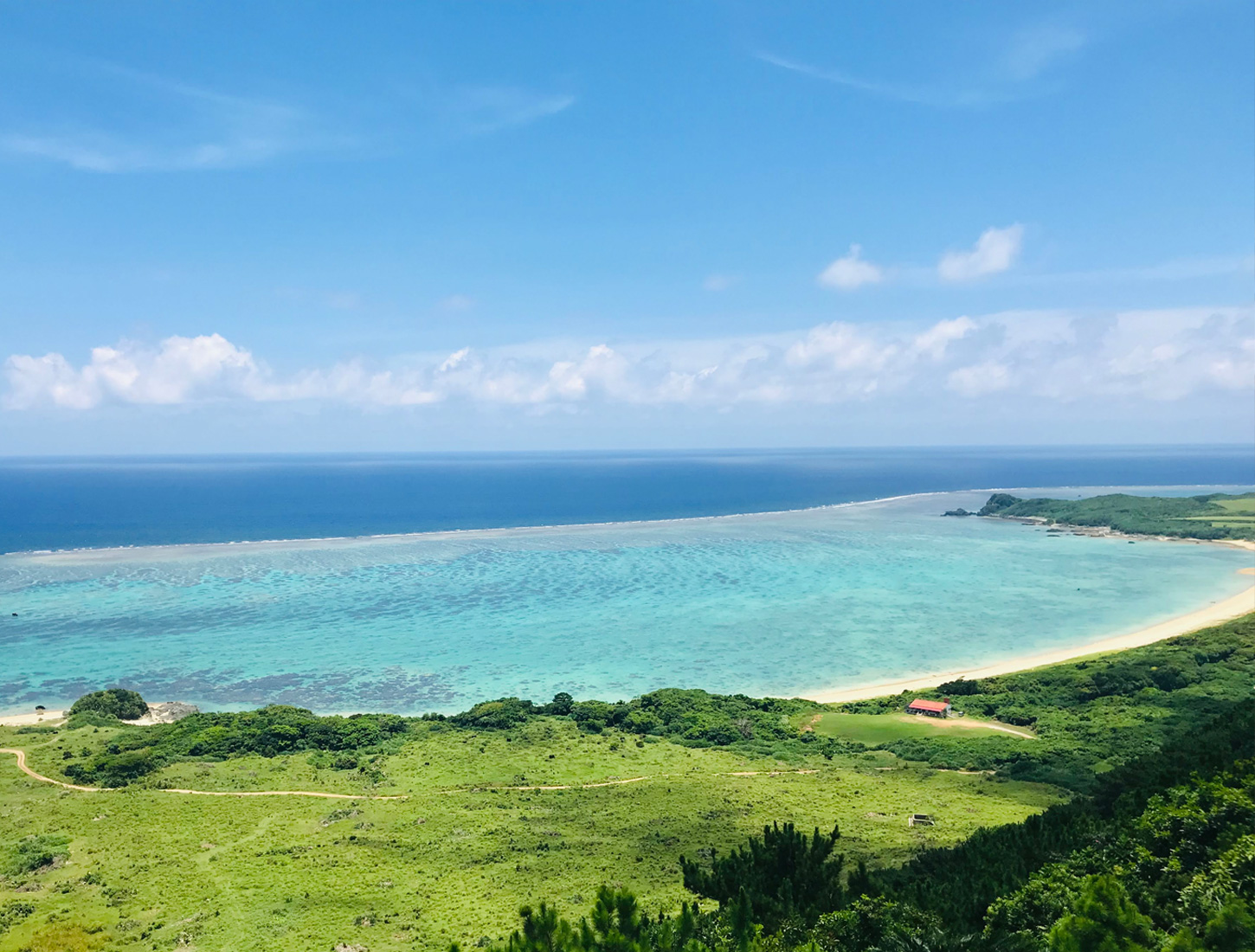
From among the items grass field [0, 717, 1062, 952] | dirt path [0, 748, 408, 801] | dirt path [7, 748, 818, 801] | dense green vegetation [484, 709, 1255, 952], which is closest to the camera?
dense green vegetation [484, 709, 1255, 952]

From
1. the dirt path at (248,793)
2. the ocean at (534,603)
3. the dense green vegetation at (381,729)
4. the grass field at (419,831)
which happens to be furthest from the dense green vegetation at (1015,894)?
the ocean at (534,603)

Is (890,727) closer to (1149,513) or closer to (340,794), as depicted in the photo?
(340,794)

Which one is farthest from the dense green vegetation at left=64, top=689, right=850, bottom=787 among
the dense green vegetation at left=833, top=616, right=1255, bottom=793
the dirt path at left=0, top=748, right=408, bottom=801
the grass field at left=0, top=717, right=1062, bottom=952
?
the dense green vegetation at left=833, top=616, right=1255, bottom=793

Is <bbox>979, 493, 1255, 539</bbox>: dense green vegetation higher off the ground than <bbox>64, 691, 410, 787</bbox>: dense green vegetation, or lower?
higher

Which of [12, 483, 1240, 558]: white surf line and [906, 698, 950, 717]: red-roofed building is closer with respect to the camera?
[906, 698, 950, 717]: red-roofed building

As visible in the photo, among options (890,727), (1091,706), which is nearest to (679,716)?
(890,727)

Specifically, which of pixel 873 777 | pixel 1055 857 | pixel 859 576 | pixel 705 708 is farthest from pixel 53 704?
pixel 859 576

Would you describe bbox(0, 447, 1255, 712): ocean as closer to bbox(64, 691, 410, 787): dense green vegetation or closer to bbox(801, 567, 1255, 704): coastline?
bbox(801, 567, 1255, 704): coastline

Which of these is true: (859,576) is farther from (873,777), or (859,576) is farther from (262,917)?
(262,917)
